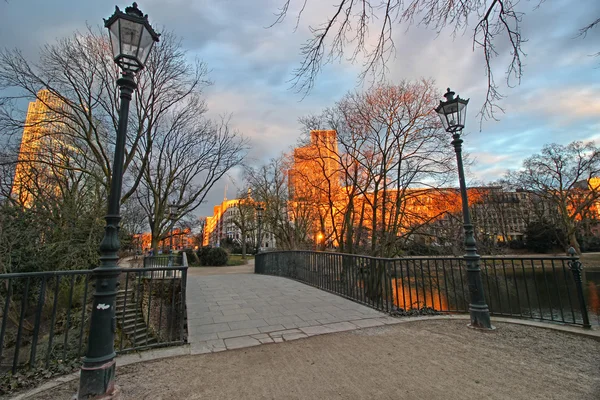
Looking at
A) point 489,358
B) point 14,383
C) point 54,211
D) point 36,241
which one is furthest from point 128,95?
point 54,211

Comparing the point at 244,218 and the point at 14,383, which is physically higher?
the point at 244,218

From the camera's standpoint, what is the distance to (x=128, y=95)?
3113 mm

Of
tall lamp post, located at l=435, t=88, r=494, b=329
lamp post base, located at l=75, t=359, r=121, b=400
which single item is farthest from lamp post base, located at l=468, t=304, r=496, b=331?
lamp post base, located at l=75, t=359, r=121, b=400

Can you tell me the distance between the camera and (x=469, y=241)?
16.0 ft

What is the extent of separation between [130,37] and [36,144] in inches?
495

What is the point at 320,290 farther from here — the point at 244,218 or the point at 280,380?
the point at 244,218

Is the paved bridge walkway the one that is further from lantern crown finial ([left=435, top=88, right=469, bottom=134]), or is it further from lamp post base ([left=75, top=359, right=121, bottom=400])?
lantern crown finial ([left=435, top=88, right=469, bottom=134])

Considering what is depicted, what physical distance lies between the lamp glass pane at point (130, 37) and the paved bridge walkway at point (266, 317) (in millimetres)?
3782

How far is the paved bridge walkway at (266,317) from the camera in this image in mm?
4207

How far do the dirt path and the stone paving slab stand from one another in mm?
396

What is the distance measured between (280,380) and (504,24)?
4525mm

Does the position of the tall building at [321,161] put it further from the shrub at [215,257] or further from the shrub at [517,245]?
the shrub at [517,245]

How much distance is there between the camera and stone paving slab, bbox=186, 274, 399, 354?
4193 mm

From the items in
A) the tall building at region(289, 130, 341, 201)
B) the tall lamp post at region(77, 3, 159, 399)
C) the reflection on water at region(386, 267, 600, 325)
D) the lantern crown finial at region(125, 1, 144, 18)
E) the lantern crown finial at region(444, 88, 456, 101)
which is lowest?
the reflection on water at region(386, 267, 600, 325)
